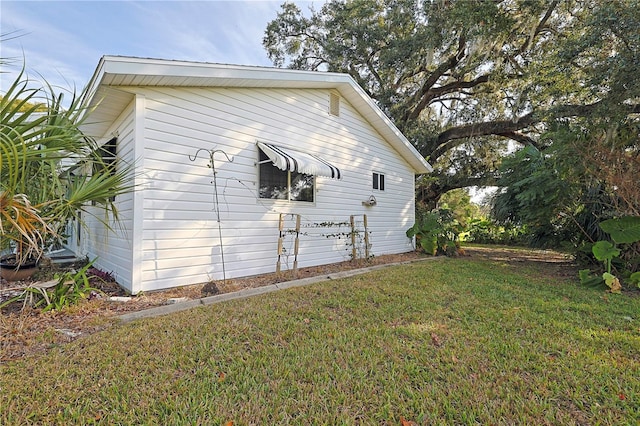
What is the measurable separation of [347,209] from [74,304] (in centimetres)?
639

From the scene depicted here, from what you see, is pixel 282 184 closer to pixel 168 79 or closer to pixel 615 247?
pixel 168 79

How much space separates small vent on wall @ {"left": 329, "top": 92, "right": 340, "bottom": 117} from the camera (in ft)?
27.5

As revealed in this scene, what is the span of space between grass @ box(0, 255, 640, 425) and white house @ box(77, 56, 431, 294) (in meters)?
1.81

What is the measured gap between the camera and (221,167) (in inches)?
230

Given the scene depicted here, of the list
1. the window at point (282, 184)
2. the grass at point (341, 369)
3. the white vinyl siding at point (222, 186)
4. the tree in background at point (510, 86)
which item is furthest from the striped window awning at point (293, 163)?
the tree in background at point (510, 86)

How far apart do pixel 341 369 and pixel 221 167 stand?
4507 millimetres

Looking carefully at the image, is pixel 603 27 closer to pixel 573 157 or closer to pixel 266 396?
A: pixel 573 157

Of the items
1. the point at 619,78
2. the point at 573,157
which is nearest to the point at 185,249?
the point at 573,157

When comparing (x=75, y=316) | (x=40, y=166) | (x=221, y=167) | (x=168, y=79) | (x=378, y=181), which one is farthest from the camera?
(x=378, y=181)

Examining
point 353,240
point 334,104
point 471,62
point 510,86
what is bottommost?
point 353,240

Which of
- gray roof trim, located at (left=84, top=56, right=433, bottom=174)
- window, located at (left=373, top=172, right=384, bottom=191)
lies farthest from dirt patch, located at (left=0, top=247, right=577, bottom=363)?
window, located at (left=373, top=172, right=384, bottom=191)

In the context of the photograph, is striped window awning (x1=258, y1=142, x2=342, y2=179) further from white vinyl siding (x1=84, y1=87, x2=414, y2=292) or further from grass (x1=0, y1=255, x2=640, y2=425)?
grass (x1=0, y1=255, x2=640, y2=425)

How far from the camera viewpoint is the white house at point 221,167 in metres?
4.91

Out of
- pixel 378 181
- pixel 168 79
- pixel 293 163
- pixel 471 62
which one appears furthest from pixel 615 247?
pixel 168 79
